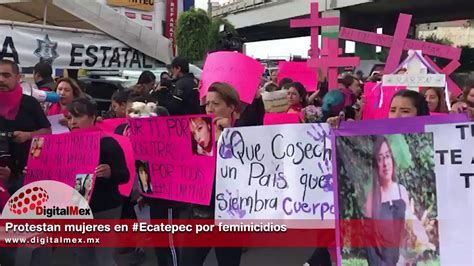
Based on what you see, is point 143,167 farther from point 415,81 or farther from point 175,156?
point 415,81

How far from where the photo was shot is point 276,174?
13.9ft

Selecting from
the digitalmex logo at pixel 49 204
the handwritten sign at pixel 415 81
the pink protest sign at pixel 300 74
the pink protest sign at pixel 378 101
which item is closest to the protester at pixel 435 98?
the pink protest sign at pixel 378 101

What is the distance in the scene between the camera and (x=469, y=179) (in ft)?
10.8

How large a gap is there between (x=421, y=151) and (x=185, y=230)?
187 centimetres

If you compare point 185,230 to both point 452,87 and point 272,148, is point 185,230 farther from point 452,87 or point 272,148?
point 452,87

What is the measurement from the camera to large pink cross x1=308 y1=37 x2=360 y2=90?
8119 millimetres

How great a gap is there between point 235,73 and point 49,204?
2.02 meters

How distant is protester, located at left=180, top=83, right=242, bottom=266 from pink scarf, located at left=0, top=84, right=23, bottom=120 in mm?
1541

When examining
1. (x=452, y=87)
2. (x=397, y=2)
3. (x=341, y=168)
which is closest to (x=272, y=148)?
(x=341, y=168)

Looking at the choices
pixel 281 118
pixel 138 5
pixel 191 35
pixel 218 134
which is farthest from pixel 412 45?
pixel 138 5

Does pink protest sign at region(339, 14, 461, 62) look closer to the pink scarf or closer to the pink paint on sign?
the pink paint on sign

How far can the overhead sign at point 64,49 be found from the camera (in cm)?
715

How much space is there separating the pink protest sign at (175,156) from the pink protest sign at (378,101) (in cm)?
185

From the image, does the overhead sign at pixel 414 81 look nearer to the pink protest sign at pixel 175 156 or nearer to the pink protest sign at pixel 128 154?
the pink protest sign at pixel 175 156
